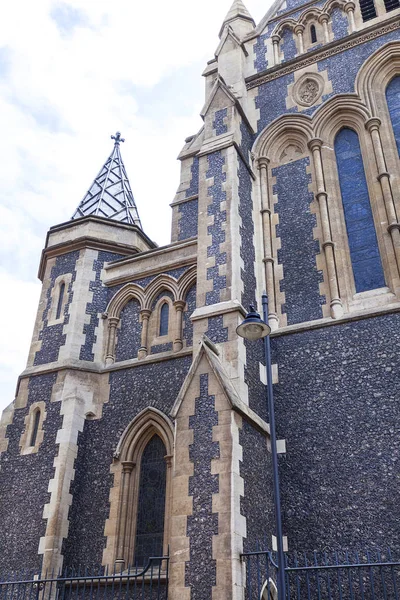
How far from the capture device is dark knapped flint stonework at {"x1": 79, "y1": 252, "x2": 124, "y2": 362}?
12.8m

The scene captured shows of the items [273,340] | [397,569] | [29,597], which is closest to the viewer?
[397,569]

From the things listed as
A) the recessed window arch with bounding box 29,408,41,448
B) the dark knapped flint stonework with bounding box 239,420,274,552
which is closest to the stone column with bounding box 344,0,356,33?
the dark knapped flint stonework with bounding box 239,420,274,552

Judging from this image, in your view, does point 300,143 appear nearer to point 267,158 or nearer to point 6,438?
point 267,158

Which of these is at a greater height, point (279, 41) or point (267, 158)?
point (279, 41)

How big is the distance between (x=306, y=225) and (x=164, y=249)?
343 centimetres

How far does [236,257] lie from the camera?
36.3 feet

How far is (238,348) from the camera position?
9.75m

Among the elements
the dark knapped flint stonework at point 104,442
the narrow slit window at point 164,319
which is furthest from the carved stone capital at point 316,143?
the dark knapped flint stonework at point 104,442

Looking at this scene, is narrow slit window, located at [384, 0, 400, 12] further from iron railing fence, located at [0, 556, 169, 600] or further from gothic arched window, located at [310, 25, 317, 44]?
iron railing fence, located at [0, 556, 169, 600]

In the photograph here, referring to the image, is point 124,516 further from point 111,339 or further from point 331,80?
point 331,80

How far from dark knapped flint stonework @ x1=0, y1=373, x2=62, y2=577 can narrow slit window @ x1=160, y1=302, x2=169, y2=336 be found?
2.60 m

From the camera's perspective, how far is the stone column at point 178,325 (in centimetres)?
1201

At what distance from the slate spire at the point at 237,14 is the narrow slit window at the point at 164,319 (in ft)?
30.3

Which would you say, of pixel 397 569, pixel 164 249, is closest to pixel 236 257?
pixel 164 249
